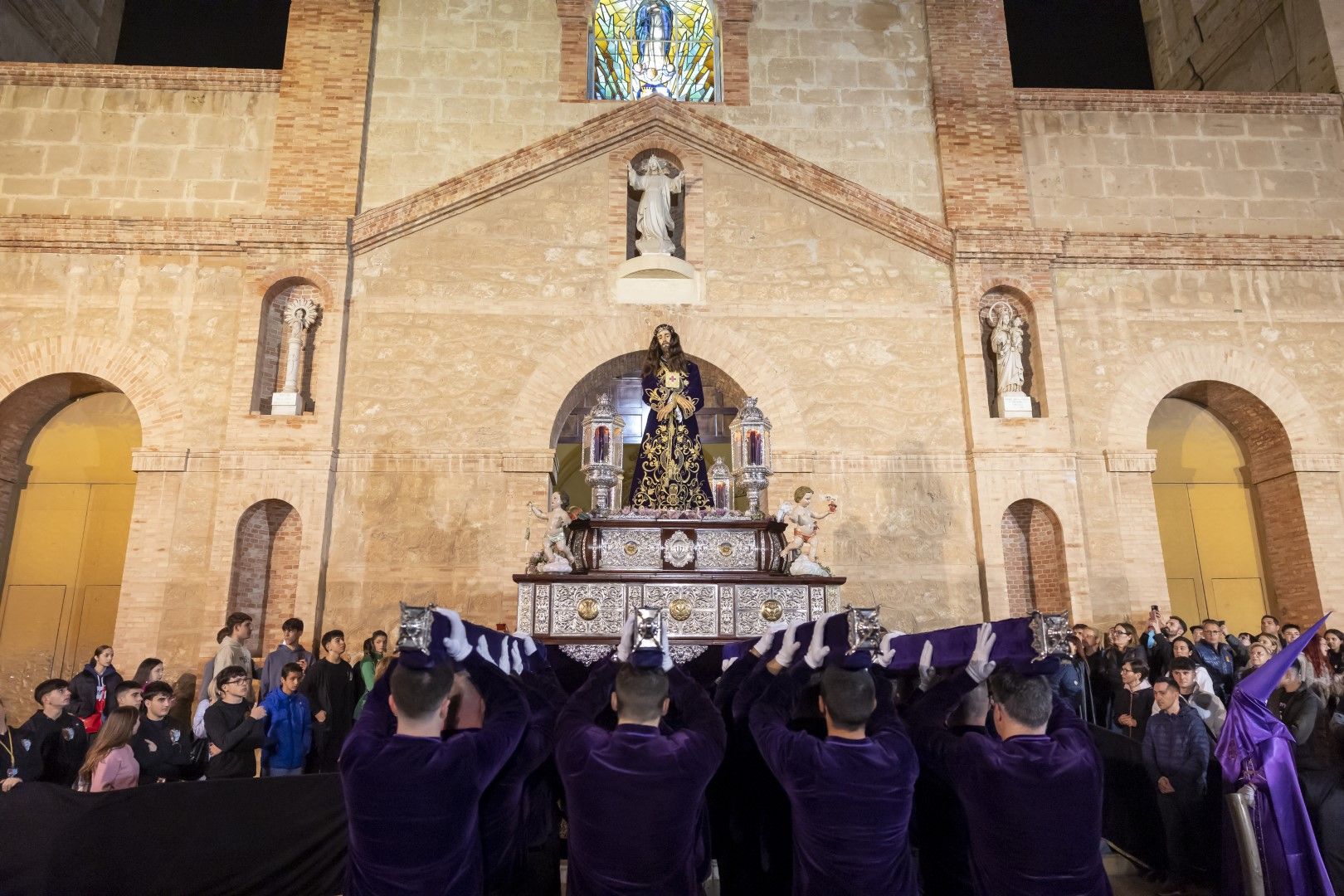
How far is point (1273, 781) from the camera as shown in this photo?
14.5ft

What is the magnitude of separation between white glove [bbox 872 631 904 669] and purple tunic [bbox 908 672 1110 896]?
0.67 meters

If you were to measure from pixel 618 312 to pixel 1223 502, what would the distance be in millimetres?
8967

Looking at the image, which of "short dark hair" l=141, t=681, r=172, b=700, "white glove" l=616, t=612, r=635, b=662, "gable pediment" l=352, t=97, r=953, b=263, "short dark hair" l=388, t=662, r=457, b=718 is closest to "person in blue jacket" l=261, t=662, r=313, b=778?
"short dark hair" l=141, t=681, r=172, b=700

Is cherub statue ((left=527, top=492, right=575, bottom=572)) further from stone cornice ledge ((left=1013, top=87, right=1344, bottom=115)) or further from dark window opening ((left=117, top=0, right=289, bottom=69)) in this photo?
dark window opening ((left=117, top=0, right=289, bottom=69))

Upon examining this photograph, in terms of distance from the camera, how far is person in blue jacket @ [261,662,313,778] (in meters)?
6.97

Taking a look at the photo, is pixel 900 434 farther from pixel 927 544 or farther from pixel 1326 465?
pixel 1326 465

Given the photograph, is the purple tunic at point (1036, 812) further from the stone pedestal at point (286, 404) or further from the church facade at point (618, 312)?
the stone pedestal at point (286, 404)

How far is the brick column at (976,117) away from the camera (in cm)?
1241

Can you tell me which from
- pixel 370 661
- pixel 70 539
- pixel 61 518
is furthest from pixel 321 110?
pixel 370 661

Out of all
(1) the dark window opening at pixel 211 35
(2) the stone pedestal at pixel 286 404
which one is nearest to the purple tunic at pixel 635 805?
(2) the stone pedestal at pixel 286 404

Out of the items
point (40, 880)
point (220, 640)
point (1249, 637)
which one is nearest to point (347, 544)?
point (220, 640)

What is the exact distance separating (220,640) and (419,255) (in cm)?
540

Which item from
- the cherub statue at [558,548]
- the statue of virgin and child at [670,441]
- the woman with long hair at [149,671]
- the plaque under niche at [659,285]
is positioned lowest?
the woman with long hair at [149,671]

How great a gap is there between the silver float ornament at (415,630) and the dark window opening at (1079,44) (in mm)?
18201
